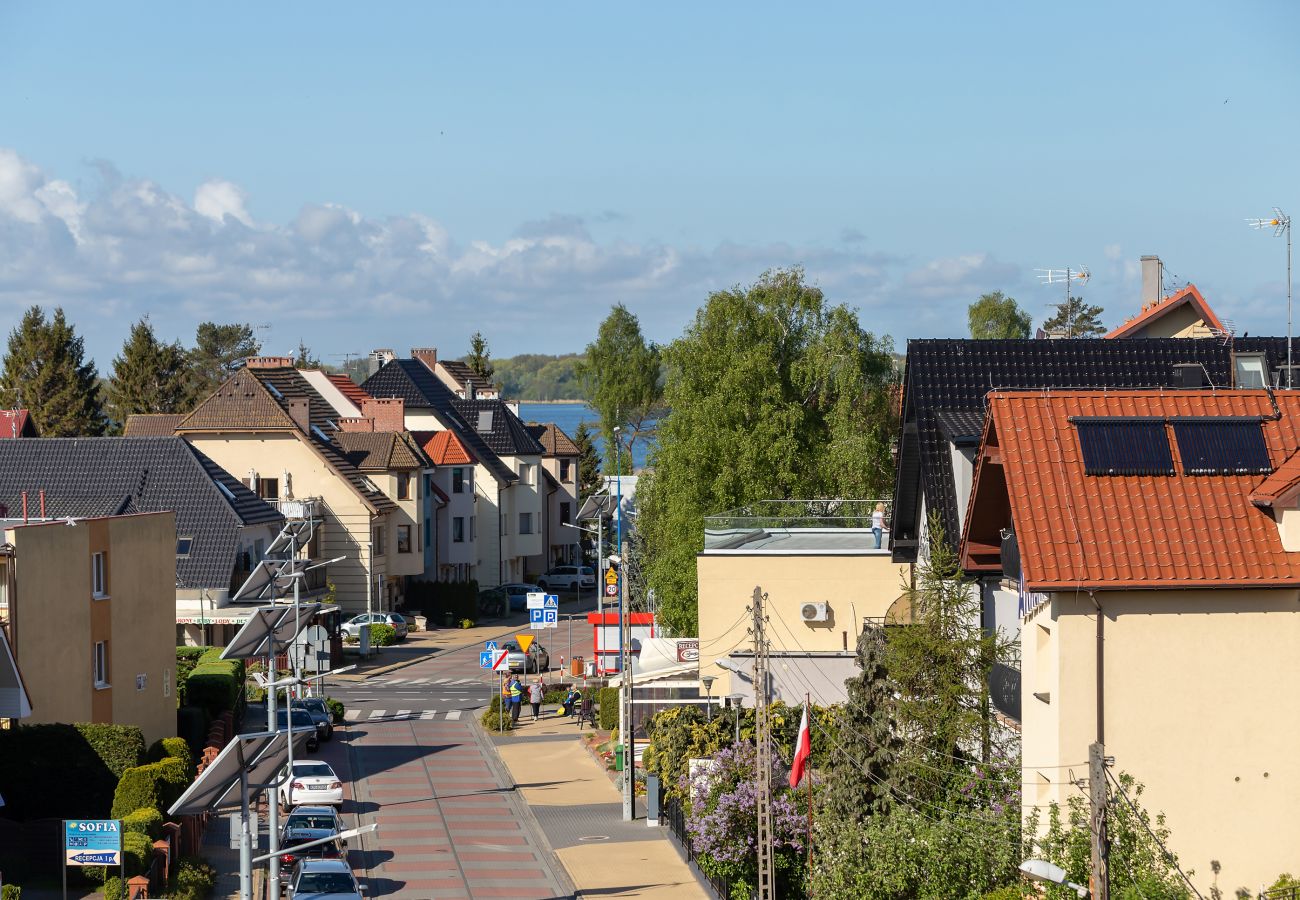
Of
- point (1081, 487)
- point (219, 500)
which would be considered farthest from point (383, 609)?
point (1081, 487)

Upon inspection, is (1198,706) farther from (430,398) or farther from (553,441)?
(553,441)

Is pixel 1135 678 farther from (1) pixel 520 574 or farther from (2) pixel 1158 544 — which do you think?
(1) pixel 520 574

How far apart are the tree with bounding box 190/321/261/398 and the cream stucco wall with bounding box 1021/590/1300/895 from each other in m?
120

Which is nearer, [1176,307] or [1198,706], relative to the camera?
[1198,706]

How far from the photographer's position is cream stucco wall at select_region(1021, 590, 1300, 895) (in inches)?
837

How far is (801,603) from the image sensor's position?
38344 mm

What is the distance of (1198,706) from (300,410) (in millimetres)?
55721

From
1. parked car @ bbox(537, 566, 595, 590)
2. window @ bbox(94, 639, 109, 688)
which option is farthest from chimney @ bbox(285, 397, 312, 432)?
window @ bbox(94, 639, 109, 688)

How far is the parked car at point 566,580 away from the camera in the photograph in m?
91.6

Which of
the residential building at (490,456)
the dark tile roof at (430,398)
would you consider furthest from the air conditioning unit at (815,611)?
the dark tile roof at (430,398)

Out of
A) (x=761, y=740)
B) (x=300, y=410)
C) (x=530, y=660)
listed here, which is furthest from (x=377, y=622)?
(x=761, y=740)

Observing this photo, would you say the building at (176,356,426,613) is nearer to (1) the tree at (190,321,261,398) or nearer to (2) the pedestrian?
(2) the pedestrian

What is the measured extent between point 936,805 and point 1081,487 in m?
5.68

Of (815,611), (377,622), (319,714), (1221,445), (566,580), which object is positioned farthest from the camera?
(566,580)
